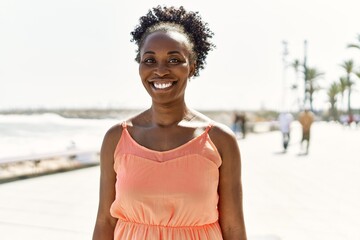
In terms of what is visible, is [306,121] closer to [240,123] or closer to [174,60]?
[240,123]

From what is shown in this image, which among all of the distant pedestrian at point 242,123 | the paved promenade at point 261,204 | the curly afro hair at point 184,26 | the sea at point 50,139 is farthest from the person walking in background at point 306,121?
the curly afro hair at point 184,26

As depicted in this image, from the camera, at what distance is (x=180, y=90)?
1844 millimetres

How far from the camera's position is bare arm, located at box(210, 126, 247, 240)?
182 cm

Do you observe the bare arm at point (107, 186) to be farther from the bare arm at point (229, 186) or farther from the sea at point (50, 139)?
the bare arm at point (229, 186)

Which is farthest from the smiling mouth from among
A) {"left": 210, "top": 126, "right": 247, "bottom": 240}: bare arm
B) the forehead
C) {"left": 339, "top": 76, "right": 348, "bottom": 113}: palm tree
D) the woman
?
{"left": 339, "top": 76, "right": 348, "bottom": 113}: palm tree

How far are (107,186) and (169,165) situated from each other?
1.06 ft

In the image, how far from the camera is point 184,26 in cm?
198

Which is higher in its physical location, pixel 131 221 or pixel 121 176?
pixel 121 176

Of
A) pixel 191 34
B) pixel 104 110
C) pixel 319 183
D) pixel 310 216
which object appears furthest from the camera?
pixel 104 110

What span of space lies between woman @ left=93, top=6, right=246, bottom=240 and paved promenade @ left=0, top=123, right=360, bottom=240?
3.95m

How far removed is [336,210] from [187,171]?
5880mm

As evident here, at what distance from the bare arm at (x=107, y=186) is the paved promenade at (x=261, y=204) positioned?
3.87 m

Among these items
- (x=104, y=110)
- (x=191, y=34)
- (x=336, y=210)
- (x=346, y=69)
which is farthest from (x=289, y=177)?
(x=104, y=110)

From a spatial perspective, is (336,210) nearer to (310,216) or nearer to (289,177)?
(310,216)
